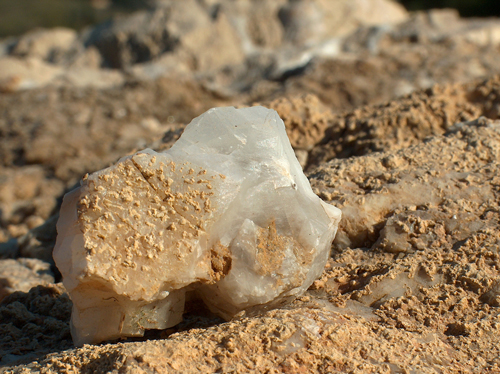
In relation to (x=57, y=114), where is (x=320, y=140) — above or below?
above

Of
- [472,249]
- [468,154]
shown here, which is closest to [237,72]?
[468,154]

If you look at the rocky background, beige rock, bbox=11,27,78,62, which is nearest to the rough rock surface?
the rocky background

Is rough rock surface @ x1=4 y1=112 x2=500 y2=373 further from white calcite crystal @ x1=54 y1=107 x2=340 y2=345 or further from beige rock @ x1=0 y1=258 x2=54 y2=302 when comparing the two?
beige rock @ x1=0 y1=258 x2=54 y2=302

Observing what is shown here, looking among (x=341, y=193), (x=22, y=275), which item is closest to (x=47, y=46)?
(x=22, y=275)

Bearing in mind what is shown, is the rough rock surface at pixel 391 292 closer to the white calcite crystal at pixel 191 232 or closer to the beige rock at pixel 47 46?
the white calcite crystal at pixel 191 232

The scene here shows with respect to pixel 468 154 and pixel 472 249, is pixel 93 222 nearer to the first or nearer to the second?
pixel 472 249

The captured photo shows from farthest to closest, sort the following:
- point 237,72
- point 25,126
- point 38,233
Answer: point 237,72 → point 25,126 → point 38,233
